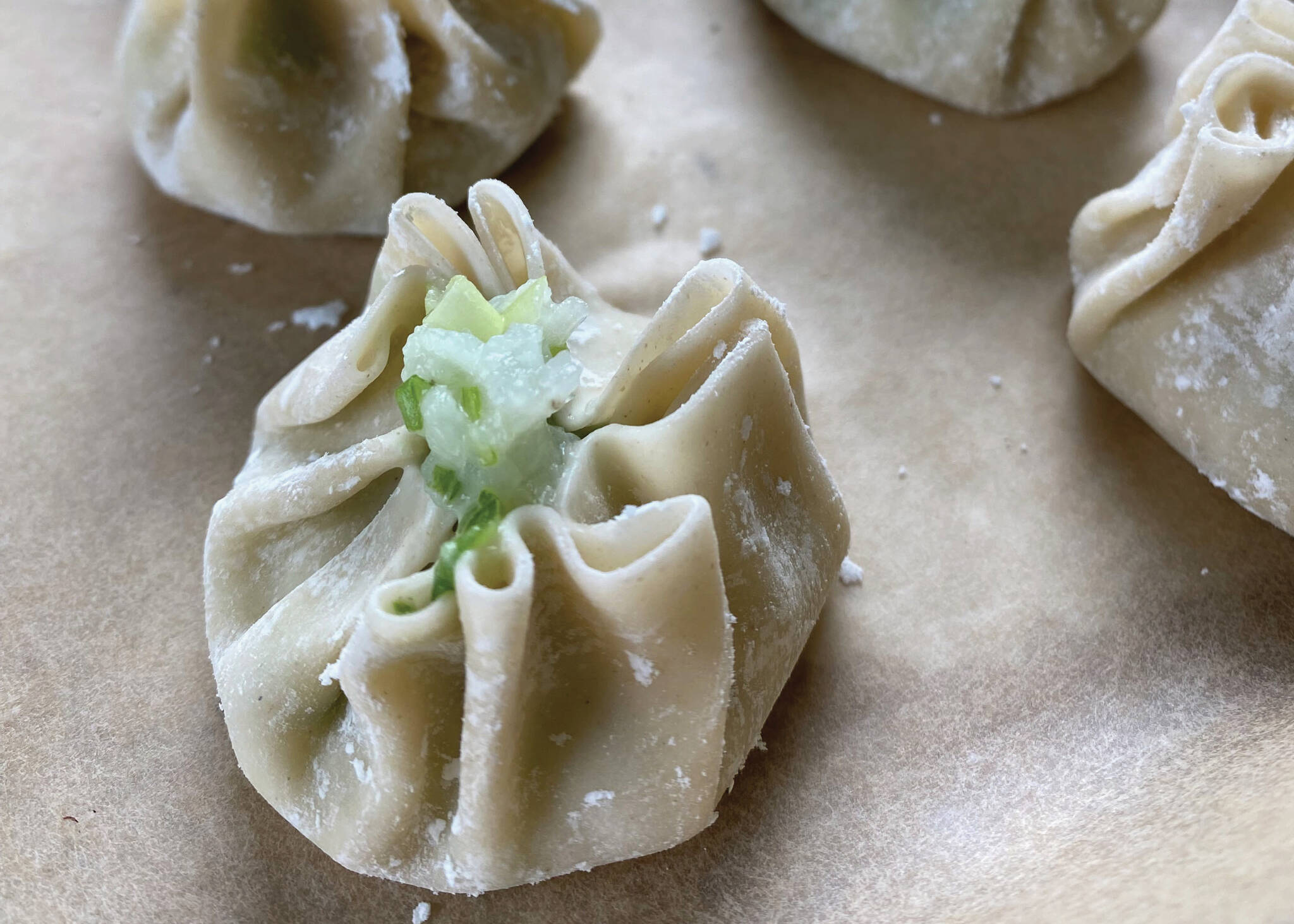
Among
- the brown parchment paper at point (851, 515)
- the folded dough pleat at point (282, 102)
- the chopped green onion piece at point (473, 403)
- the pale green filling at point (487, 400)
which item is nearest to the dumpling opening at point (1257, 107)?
the brown parchment paper at point (851, 515)

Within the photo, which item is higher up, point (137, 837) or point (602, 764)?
point (602, 764)

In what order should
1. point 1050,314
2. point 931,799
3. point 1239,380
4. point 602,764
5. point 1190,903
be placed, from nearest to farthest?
point 1190,903 → point 602,764 → point 931,799 → point 1239,380 → point 1050,314

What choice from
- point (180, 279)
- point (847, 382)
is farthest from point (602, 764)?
point (180, 279)

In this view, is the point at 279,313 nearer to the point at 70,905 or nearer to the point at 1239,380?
the point at 70,905

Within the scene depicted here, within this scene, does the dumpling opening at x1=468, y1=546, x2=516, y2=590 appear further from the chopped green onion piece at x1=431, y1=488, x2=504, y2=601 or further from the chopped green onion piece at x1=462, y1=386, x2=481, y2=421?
the chopped green onion piece at x1=462, y1=386, x2=481, y2=421

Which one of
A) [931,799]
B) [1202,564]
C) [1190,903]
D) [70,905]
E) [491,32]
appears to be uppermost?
[491,32]

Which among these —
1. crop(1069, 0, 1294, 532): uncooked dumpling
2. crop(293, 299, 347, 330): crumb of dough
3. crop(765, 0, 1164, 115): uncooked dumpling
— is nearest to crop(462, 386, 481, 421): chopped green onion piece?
crop(293, 299, 347, 330): crumb of dough
